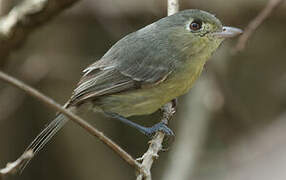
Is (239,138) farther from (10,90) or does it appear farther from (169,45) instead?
(10,90)

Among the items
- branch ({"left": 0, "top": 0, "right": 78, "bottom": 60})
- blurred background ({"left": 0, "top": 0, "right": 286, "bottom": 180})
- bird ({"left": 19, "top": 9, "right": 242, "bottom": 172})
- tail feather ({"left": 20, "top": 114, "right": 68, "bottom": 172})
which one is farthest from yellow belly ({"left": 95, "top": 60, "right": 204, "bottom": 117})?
blurred background ({"left": 0, "top": 0, "right": 286, "bottom": 180})

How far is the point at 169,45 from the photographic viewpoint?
4.19 metres

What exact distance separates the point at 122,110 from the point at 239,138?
200 cm

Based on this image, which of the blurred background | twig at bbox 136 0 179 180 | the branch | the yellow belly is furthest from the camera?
the blurred background

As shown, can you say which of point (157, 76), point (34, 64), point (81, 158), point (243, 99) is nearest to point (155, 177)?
point (81, 158)

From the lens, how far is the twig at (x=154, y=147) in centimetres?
284

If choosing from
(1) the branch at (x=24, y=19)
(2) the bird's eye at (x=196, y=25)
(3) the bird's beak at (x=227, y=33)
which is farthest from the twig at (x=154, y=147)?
(1) the branch at (x=24, y=19)

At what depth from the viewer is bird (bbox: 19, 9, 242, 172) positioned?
159 inches

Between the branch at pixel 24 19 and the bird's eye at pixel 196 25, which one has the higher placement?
the branch at pixel 24 19

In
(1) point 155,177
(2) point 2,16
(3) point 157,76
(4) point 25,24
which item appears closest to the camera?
(3) point 157,76

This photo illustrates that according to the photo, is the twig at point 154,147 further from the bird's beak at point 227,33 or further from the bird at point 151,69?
the bird's beak at point 227,33

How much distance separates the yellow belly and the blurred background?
4.53ft

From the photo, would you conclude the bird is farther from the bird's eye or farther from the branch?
the branch

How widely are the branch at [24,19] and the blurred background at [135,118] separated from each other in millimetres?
693
